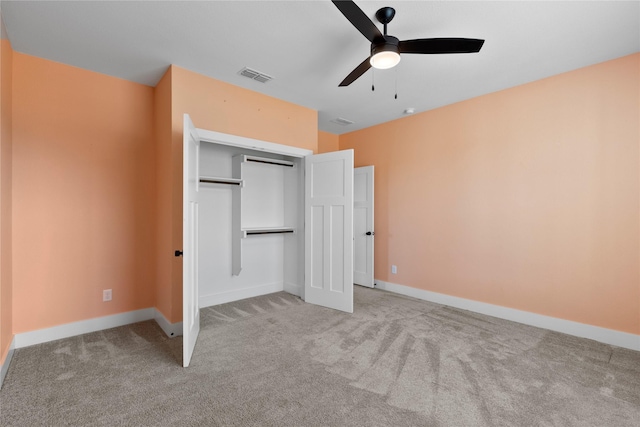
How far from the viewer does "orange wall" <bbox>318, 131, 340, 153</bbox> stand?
5418mm

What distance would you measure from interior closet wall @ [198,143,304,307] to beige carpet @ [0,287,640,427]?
0.91 meters

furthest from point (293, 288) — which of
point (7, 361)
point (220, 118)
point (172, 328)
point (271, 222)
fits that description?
point (7, 361)

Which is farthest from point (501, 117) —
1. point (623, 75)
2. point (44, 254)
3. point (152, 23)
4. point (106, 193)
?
point (44, 254)

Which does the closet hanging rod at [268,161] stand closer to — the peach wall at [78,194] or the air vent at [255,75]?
the air vent at [255,75]

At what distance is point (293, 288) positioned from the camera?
4.51m

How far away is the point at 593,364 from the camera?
2.47 m

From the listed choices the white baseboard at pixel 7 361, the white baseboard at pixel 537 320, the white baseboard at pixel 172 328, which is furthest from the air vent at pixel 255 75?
the white baseboard at pixel 537 320

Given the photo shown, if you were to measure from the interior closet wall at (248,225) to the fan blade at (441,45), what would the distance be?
2441 mm

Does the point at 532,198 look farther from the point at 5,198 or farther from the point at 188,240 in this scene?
the point at 5,198

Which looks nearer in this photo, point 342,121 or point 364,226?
point 342,121

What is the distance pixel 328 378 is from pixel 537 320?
263cm

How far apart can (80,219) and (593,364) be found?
5.05 m

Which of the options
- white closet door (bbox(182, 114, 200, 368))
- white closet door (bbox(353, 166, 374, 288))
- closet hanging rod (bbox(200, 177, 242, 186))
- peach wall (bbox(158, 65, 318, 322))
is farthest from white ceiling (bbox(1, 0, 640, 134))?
white closet door (bbox(353, 166, 374, 288))

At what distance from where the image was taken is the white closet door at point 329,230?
371 cm
